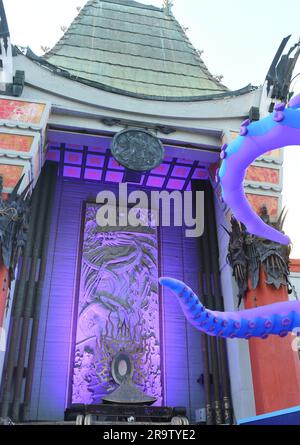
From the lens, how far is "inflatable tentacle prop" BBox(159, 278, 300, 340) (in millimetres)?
4566

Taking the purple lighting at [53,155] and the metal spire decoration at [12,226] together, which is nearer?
the metal spire decoration at [12,226]

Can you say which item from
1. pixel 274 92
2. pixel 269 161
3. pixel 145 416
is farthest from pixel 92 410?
pixel 274 92

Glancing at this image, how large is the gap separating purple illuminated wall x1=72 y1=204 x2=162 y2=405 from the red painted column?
246cm

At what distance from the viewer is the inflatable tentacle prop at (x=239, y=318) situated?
15.0 feet

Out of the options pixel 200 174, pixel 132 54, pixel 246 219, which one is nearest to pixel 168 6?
pixel 132 54

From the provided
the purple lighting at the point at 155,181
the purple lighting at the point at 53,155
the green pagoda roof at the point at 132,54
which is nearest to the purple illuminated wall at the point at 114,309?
the purple lighting at the point at 155,181

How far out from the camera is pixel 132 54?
13.1 metres

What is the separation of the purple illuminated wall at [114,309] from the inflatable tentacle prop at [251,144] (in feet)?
20.8

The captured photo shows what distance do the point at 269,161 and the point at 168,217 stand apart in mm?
3061

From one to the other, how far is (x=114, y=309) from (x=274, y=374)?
156 inches

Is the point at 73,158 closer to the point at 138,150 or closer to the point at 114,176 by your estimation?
the point at 114,176

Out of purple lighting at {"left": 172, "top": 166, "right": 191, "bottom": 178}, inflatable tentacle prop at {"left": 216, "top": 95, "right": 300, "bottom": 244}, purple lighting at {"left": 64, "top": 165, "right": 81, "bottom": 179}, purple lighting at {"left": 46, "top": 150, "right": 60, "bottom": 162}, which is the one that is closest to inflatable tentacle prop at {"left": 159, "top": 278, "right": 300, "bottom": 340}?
inflatable tentacle prop at {"left": 216, "top": 95, "right": 300, "bottom": 244}

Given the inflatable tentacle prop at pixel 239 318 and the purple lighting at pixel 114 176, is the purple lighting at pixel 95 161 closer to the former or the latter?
the purple lighting at pixel 114 176

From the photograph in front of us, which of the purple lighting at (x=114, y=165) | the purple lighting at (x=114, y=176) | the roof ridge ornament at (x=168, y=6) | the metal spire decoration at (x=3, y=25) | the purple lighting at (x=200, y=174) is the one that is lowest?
the purple lighting at (x=114, y=176)
